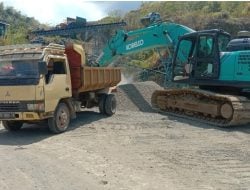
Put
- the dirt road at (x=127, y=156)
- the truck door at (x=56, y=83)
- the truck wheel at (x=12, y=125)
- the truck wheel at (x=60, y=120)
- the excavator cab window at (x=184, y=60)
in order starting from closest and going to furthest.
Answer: the dirt road at (x=127, y=156), the truck door at (x=56, y=83), the truck wheel at (x=60, y=120), the truck wheel at (x=12, y=125), the excavator cab window at (x=184, y=60)

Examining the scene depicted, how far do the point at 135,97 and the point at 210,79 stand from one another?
150 inches

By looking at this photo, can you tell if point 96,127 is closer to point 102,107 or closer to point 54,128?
point 54,128

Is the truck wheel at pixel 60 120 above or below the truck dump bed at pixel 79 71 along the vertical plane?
below

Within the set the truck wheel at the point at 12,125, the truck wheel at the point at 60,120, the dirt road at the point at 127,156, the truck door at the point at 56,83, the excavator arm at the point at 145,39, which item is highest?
the excavator arm at the point at 145,39

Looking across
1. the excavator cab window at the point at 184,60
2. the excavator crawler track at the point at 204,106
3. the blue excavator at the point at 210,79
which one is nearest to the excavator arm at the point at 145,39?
the blue excavator at the point at 210,79

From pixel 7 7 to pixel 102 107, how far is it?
241ft

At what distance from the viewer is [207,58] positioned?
1401cm

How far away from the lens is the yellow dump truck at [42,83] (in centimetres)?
1101

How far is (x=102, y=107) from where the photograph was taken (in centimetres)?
1478

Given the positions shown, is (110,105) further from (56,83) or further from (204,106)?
(56,83)

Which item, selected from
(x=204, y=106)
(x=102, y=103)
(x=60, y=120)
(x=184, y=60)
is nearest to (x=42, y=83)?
(x=60, y=120)

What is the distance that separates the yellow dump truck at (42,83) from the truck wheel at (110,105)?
4.98ft

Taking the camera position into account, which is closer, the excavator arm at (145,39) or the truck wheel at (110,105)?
the truck wheel at (110,105)

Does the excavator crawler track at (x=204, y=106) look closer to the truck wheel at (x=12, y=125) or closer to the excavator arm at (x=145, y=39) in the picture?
the excavator arm at (x=145, y=39)
